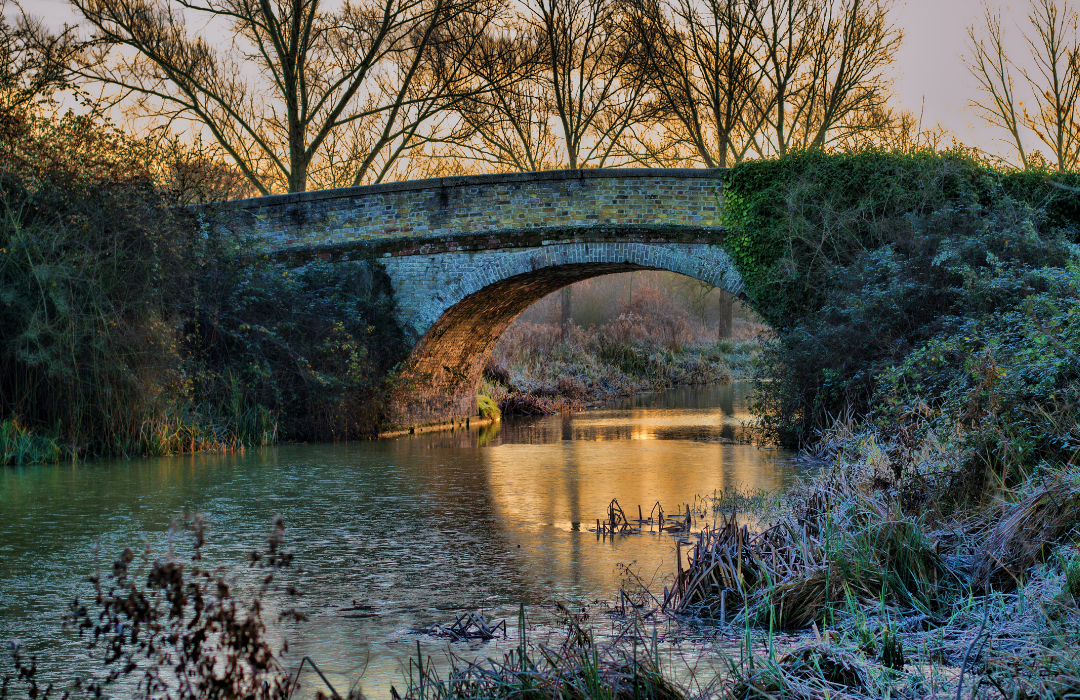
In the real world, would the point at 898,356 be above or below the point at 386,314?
below

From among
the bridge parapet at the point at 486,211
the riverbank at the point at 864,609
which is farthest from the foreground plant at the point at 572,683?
the bridge parapet at the point at 486,211

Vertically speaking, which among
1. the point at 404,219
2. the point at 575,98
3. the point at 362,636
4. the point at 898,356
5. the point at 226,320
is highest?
the point at 575,98

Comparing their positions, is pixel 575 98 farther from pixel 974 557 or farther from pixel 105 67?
pixel 974 557

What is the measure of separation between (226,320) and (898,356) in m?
7.76

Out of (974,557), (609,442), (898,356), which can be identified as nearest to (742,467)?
(898,356)

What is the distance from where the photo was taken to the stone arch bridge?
12.5 m

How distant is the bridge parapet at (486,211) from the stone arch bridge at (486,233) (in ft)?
0.05

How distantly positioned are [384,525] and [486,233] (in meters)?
7.16

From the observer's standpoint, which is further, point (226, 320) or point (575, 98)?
point (575, 98)

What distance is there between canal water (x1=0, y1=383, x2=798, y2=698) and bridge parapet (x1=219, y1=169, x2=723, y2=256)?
2.90 metres

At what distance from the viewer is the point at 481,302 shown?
46.9ft

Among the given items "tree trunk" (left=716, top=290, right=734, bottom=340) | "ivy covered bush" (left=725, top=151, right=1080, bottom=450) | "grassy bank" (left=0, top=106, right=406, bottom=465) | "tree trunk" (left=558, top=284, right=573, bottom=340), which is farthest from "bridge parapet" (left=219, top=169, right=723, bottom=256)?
A: "tree trunk" (left=716, top=290, right=734, bottom=340)

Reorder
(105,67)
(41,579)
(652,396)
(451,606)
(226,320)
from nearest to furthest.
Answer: (451,606), (41,579), (226,320), (105,67), (652,396)

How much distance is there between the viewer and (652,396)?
2189 cm
